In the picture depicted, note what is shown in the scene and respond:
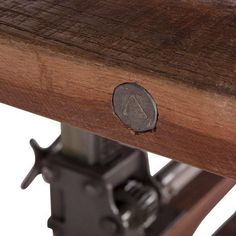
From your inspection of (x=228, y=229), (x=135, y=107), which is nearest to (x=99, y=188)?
(x=228, y=229)

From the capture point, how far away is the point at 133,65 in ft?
2.40

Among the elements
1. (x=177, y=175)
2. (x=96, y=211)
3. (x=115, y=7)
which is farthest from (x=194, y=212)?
(x=115, y=7)

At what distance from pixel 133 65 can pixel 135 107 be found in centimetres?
4

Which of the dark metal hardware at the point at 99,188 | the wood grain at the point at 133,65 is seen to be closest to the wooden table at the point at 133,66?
the wood grain at the point at 133,65

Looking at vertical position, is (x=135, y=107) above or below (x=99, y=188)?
above

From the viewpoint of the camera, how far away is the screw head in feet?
2.41

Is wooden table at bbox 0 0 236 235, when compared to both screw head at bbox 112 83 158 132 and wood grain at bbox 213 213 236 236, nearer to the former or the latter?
screw head at bbox 112 83 158 132

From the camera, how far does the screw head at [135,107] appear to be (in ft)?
2.41

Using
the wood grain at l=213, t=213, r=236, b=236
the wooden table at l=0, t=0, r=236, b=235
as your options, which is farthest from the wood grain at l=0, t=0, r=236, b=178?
the wood grain at l=213, t=213, r=236, b=236

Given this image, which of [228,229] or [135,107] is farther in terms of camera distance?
[228,229]

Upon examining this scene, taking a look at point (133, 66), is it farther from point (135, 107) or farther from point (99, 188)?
point (99, 188)

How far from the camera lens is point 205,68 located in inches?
28.1

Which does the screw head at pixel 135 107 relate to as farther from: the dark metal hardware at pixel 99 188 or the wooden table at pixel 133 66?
the dark metal hardware at pixel 99 188

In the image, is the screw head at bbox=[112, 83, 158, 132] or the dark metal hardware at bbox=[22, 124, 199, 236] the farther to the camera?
the dark metal hardware at bbox=[22, 124, 199, 236]
